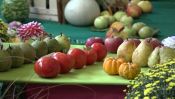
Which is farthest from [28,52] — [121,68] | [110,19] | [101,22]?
[110,19]

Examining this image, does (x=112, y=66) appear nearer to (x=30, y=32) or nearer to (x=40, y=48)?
(x=40, y=48)

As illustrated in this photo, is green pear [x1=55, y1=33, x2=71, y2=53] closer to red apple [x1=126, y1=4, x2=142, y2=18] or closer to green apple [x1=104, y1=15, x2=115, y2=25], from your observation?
green apple [x1=104, y1=15, x2=115, y2=25]

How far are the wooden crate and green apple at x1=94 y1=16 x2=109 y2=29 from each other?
32cm

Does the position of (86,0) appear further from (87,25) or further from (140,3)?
(140,3)

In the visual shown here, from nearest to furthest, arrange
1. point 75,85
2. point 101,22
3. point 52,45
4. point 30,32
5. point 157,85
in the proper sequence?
1. point 157,85
2. point 75,85
3. point 52,45
4. point 30,32
5. point 101,22

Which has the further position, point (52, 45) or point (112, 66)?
point (52, 45)

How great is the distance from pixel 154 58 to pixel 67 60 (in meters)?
0.31

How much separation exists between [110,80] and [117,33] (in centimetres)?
69

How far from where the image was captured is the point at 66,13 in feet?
9.88

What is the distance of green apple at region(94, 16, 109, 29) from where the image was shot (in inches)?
114

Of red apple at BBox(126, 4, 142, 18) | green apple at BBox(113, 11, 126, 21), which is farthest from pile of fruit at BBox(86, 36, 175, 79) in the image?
red apple at BBox(126, 4, 142, 18)

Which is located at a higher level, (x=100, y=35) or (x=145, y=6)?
(x=145, y=6)

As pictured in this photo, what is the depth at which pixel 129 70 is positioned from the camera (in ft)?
4.46

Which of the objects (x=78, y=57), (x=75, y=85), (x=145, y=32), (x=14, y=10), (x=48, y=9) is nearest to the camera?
(x=75, y=85)
